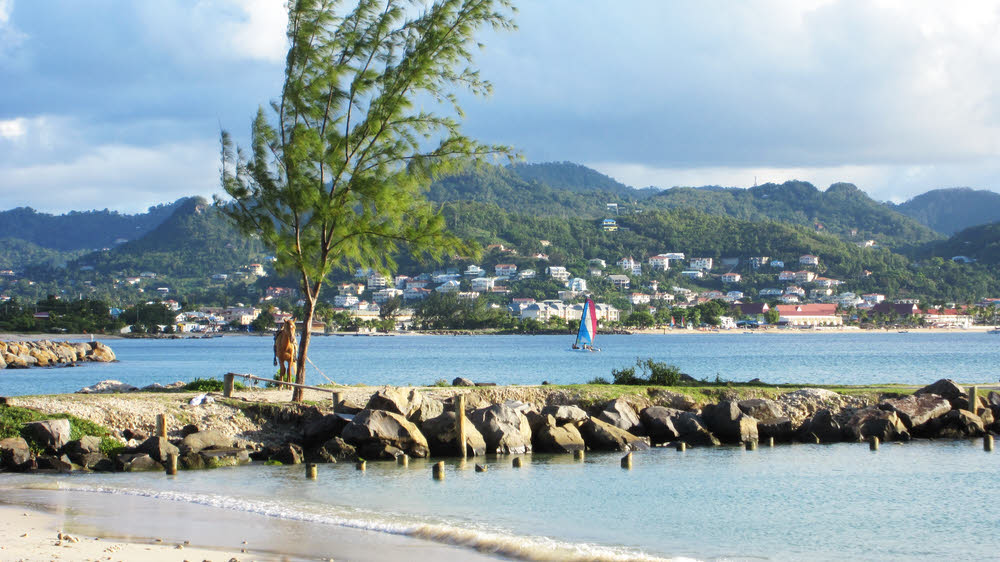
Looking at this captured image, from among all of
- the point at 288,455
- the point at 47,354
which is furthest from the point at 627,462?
the point at 47,354

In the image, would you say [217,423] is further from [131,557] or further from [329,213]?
[131,557]

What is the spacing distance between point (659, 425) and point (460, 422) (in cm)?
604

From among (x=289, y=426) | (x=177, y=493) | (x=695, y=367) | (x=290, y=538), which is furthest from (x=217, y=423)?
(x=695, y=367)

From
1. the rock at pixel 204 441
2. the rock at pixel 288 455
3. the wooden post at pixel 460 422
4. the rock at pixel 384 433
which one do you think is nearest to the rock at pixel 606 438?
the wooden post at pixel 460 422

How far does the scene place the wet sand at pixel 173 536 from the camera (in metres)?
13.0

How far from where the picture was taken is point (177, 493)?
18016mm

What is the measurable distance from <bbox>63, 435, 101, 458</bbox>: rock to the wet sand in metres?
3.60

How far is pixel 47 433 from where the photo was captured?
2084cm

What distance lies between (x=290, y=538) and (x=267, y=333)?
191m

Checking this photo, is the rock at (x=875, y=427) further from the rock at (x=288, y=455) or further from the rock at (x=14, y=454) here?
the rock at (x=14, y=454)

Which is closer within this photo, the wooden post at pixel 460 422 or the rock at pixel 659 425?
the wooden post at pixel 460 422

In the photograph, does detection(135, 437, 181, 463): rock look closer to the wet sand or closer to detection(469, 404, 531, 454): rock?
the wet sand

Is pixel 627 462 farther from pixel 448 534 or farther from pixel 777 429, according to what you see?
pixel 448 534

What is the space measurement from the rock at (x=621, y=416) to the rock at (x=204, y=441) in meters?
9.85
